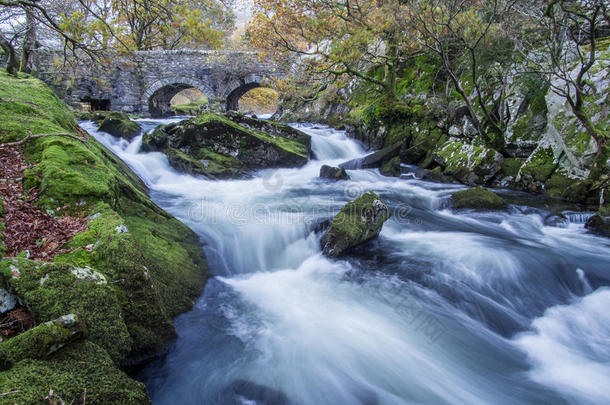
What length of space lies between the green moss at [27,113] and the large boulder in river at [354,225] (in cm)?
415

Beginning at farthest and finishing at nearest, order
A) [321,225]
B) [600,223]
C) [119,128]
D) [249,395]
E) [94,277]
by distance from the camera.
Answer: [119,128] → [600,223] → [321,225] → [249,395] → [94,277]

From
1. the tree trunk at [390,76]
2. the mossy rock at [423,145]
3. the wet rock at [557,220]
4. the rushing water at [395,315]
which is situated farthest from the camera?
the tree trunk at [390,76]

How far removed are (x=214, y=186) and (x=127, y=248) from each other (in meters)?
6.10

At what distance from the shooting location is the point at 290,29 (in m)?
10.4

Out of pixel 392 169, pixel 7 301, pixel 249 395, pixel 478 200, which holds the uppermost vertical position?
pixel 392 169

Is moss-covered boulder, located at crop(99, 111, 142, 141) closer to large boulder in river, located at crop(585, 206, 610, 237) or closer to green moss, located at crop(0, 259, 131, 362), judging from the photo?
green moss, located at crop(0, 259, 131, 362)

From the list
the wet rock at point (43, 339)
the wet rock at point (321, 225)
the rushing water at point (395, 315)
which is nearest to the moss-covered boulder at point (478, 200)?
the rushing water at point (395, 315)

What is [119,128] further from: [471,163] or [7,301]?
[471,163]

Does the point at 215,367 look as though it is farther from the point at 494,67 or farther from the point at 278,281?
the point at 494,67

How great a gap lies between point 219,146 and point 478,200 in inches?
293

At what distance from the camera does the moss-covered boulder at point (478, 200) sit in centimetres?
745

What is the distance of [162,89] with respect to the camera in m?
23.2

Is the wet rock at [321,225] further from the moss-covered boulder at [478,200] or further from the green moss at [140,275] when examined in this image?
the moss-covered boulder at [478,200]

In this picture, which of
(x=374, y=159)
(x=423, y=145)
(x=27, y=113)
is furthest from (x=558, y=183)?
(x=27, y=113)
